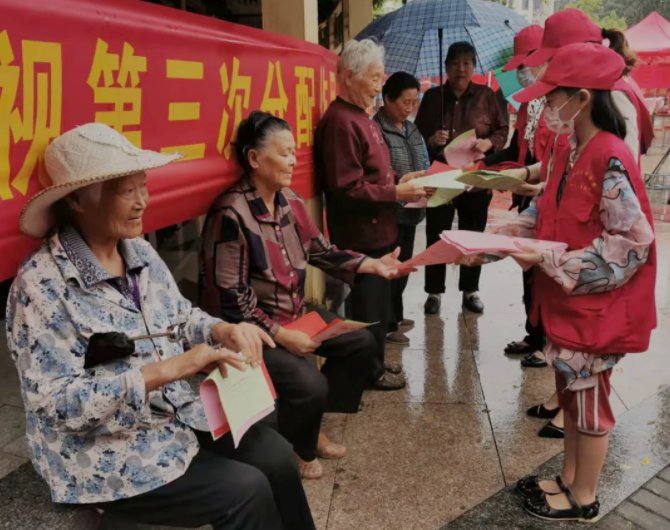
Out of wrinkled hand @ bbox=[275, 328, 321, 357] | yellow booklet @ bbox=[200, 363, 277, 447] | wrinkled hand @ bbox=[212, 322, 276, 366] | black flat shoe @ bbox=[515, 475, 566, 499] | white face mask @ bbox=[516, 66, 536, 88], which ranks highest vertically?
white face mask @ bbox=[516, 66, 536, 88]

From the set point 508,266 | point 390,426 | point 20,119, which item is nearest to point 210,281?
point 20,119

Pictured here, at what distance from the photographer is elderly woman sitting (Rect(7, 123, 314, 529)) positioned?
1627 millimetres

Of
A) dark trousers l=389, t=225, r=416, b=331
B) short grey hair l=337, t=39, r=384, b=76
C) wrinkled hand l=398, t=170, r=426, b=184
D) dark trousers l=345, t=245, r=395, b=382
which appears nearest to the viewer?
short grey hair l=337, t=39, r=384, b=76

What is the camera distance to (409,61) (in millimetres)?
4863

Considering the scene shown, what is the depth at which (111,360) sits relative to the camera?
1.72m

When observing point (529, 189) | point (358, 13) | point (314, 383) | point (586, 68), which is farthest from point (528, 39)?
point (358, 13)

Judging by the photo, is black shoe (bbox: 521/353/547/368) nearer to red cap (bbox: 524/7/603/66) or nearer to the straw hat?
red cap (bbox: 524/7/603/66)

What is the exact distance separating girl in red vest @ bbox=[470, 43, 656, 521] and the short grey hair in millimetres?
1221

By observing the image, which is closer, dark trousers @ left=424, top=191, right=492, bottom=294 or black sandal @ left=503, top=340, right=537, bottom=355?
black sandal @ left=503, top=340, right=537, bottom=355

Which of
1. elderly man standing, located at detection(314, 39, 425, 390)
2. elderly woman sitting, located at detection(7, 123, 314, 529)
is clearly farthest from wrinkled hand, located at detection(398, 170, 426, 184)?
elderly woman sitting, located at detection(7, 123, 314, 529)

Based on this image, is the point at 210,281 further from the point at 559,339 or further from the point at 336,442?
the point at 559,339

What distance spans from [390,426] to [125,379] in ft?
6.78

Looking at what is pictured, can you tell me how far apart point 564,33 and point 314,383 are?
1.94m

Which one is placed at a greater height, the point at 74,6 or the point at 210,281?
the point at 74,6
